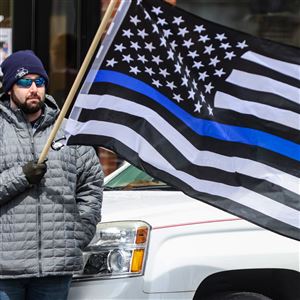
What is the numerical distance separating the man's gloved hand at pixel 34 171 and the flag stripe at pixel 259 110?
34.5 inches

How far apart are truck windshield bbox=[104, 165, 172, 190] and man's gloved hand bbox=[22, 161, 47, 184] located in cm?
143

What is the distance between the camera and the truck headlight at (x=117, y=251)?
14.1 feet

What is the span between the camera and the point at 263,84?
384cm

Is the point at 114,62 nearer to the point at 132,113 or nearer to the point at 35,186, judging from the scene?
the point at 132,113

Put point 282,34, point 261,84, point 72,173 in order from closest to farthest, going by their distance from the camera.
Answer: point 261,84 → point 72,173 → point 282,34

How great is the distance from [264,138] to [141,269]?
0.97 m

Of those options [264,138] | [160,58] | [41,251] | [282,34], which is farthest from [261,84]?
[282,34]

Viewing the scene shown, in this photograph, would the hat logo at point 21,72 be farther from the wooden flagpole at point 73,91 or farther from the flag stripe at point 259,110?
the flag stripe at point 259,110

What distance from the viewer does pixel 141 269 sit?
168 inches

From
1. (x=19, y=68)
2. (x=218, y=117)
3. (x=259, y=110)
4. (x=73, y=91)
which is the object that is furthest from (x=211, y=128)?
(x=19, y=68)

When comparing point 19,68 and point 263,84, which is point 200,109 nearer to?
point 263,84

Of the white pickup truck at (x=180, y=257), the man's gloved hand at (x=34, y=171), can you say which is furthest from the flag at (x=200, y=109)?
the white pickup truck at (x=180, y=257)

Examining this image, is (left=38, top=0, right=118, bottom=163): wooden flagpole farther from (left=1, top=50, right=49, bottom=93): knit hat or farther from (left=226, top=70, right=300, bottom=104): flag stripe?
(left=226, top=70, right=300, bottom=104): flag stripe

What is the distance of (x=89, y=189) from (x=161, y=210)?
44 centimetres
